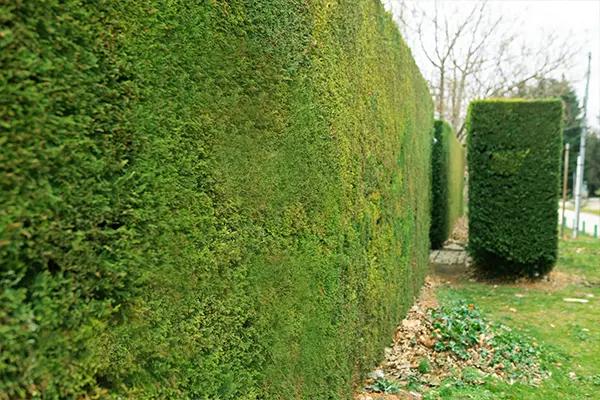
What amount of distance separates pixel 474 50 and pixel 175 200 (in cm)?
1993

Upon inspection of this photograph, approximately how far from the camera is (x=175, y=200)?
158 centimetres

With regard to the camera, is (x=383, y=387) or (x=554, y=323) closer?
(x=383, y=387)

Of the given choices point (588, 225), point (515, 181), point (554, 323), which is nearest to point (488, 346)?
point (554, 323)

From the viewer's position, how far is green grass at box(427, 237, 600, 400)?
4.03 m

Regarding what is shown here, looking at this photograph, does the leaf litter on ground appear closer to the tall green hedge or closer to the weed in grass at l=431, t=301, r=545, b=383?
the weed in grass at l=431, t=301, r=545, b=383

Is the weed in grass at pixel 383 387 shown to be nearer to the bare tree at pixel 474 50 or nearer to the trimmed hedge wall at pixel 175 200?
the trimmed hedge wall at pixel 175 200

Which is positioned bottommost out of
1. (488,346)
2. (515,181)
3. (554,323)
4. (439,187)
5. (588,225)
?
(588,225)

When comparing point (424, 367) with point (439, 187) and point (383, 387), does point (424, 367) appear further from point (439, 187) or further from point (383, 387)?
point (439, 187)

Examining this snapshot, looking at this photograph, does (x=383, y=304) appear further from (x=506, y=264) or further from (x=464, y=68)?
(x=464, y=68)

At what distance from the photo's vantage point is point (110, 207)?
133 centimetres

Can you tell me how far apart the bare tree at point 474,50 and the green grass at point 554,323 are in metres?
10.8

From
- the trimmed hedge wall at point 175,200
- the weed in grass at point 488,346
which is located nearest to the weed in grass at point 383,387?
the trimmed hedge wall at point 175,200

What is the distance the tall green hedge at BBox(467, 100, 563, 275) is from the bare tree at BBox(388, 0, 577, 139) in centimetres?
968

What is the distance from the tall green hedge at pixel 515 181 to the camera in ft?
27.7
